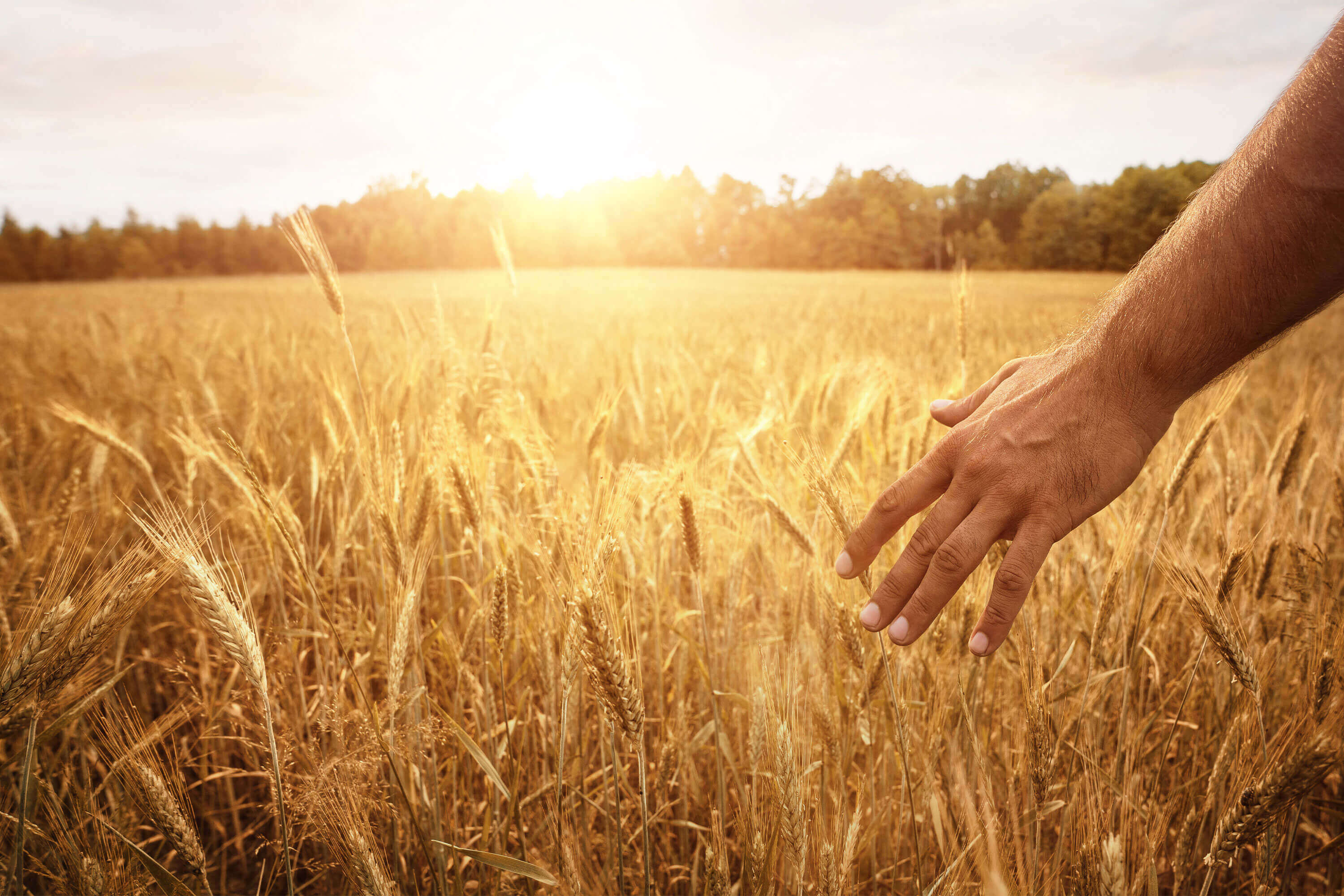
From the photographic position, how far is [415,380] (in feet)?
7.15

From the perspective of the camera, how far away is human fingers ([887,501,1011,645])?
2.93 feet

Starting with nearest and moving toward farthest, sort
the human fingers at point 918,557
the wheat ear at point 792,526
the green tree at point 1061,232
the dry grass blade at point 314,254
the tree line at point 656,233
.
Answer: the human fingers at point 918,557, the wheat ear at point 792,526, the dry grass blade at point 314,254, the green tree at point 1061,232, the tree line at point 656,233

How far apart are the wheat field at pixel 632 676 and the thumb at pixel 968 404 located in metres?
0.26

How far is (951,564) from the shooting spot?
2.94ft

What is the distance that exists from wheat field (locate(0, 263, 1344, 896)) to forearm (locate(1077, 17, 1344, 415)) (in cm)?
35

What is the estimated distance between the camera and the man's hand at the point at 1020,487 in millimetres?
888

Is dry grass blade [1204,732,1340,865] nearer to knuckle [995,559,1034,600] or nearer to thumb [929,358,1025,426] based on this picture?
knuckle [995,559,1034,600]

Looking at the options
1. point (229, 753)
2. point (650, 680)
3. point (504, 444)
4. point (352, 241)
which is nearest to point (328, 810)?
point (650, 680)

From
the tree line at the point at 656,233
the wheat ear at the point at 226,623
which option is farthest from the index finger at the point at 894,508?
the tree line at the point at 656,233

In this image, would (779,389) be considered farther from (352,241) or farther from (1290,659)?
(352,241)

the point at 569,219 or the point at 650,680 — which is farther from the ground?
the point at 569,219

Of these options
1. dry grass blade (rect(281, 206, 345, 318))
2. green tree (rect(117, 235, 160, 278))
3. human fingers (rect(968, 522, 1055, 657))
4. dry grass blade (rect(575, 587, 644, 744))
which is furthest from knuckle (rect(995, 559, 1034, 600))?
green tree (rect(117, 235, 160, 278))

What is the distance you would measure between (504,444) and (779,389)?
3.53 ft

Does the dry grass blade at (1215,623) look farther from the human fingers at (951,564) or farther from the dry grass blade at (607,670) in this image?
the dry grass blade at (607,670)
